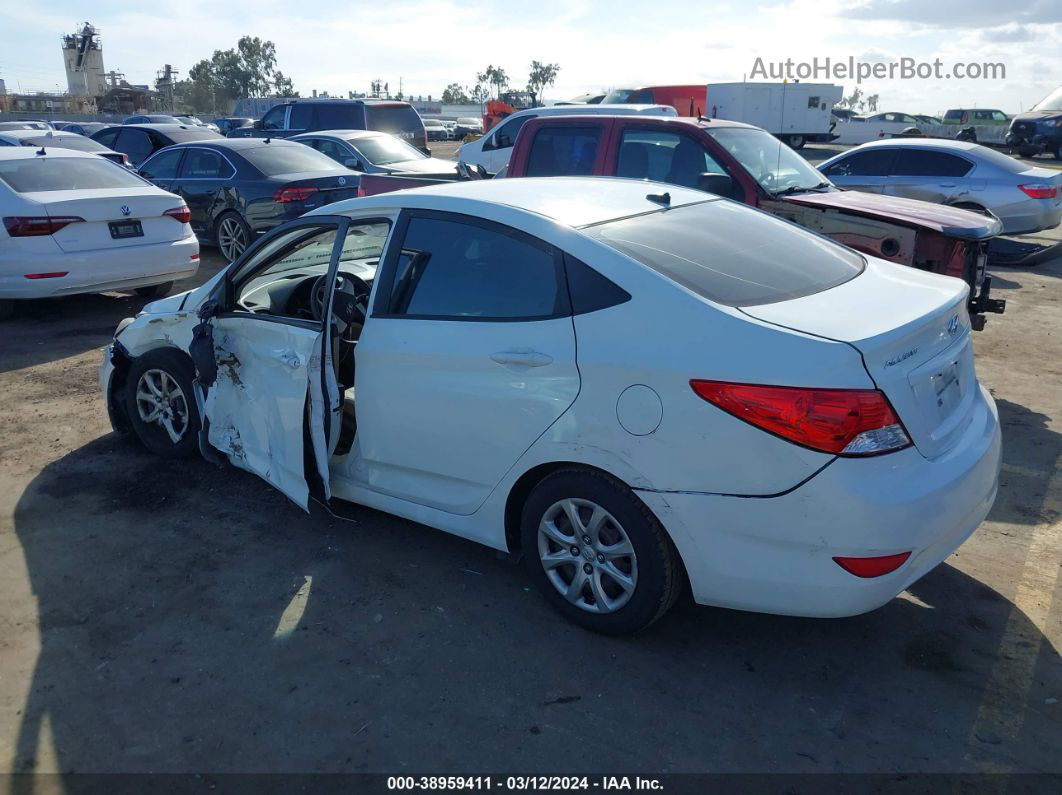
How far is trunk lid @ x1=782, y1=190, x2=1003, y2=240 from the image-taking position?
240 inches

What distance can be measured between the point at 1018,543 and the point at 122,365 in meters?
5.11

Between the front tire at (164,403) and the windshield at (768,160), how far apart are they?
15.9 feet

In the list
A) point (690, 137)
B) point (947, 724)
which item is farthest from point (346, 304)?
point (690, 137)

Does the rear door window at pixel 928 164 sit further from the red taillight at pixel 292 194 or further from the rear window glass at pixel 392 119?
the rear window glass at pixel 392 119

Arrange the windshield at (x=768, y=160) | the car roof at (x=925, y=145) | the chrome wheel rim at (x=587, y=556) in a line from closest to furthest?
the chrome wheel rim at (x=587, y=556) → the windshield at (x=768, y=160) → the car roof at (x=925, y=145)

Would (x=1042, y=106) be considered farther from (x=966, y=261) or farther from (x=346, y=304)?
(x=346, y=304)

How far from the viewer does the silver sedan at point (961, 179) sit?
11590 millimetres

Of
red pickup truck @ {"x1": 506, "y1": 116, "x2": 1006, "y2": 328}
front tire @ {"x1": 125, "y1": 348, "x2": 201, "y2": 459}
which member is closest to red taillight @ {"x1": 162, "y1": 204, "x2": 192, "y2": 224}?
red pickup truck @ {"x1": 506, "y1": 116, "x2": 1006, "y2": 328}

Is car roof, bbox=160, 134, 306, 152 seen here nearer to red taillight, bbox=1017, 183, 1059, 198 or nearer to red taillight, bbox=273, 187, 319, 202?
red taillight, bbox=273, 187, 319, 202

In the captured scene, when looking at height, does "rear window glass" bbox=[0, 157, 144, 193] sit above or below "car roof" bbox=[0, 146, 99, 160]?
below

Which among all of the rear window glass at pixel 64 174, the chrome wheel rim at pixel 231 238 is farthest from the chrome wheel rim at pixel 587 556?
the chrome wheel rim at pixel 231 238

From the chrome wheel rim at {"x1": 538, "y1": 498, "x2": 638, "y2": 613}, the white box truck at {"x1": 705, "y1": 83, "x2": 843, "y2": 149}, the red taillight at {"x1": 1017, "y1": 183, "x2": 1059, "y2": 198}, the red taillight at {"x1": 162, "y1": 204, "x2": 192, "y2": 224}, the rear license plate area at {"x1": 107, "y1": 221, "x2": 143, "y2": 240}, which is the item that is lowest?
the chrome wheel rim at {"x1": 538, "y1": 498, "x2": 638, "y2": 613}

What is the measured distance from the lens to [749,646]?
3514 millimetres

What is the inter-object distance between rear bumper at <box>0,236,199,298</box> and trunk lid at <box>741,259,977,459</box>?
23.3 feet
